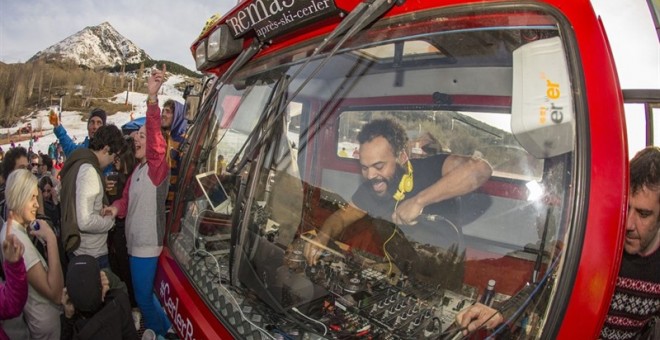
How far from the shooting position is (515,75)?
115 cm

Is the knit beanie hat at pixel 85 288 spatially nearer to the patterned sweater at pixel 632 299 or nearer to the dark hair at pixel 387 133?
the dark hair at pixel 387 133

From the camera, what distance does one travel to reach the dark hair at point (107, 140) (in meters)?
3.23

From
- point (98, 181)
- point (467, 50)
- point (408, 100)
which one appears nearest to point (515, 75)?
point (467, 50)

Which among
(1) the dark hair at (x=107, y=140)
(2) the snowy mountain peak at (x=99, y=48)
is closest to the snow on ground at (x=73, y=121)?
(1) the dark hair at (x=107, y=140)

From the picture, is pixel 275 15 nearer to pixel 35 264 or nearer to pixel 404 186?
pixel 404 186

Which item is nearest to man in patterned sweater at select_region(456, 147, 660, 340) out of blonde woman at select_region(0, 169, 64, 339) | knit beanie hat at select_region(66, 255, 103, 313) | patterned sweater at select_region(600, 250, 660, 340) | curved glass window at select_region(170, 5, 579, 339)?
patterned sweater at select_region(600, 250, 660, 340)

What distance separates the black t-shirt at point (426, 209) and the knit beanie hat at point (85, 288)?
1.64 metres

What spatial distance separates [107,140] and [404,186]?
282 centimetres

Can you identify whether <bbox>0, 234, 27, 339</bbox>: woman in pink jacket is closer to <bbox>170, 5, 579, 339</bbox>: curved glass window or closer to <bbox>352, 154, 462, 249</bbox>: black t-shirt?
<bbox>170, 5, 579, 339</bbox>: curved glass window

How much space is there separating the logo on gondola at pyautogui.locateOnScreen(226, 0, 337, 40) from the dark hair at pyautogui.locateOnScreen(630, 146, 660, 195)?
44.0 inches

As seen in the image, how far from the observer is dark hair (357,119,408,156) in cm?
159

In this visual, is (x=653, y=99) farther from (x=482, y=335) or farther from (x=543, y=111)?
(x=482, y=335)

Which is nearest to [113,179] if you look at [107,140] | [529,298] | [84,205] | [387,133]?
[107,140]

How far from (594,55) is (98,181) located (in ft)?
10.6
